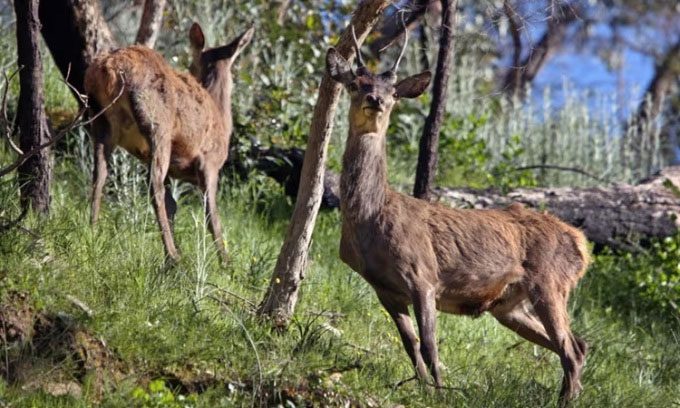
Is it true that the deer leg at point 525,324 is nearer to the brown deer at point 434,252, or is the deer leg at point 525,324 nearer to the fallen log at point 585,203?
the brown deer at point 434,252

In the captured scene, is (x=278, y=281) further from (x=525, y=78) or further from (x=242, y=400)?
(x=525, y=78)

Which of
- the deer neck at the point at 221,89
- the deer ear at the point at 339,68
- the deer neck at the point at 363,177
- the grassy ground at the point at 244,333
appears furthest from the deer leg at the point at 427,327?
the deer neck at the point at 221,89

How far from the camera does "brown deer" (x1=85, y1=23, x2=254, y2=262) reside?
9.12 m

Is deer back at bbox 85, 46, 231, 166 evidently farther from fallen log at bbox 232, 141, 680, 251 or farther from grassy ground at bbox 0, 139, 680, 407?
fallen log at bbox 232, 141, 680, 251

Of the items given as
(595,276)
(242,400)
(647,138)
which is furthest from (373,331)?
(647,138)

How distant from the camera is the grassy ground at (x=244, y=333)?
6.98 metres

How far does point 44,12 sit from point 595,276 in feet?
18.0

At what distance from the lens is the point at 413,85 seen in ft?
27.7

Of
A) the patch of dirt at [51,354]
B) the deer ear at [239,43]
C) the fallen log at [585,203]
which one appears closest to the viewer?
the patch of dirt at [51,354]

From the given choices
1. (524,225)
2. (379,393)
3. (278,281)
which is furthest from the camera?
(524,225)

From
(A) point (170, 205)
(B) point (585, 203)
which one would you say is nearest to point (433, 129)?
(A) point (170, 205)

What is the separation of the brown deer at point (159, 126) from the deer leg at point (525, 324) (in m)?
2.09

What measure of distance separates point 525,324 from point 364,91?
6.86ft

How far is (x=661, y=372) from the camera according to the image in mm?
9688
